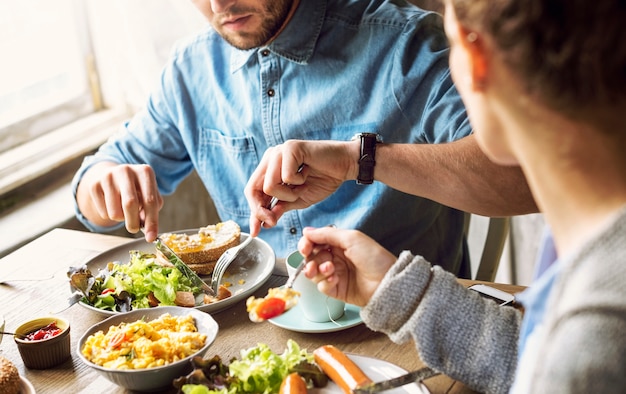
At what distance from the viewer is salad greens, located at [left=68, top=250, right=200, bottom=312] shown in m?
1.46

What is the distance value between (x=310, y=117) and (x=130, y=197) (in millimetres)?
519

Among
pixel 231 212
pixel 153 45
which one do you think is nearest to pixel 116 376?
pixel 231 212

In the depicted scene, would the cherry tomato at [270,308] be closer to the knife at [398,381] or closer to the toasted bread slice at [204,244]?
the knife at [398,381]

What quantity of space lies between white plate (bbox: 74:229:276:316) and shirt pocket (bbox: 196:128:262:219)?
332 mm

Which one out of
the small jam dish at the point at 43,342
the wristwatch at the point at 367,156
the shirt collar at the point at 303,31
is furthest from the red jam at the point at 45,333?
the shirt collar at the point at 303,31

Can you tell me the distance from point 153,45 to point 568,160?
2119 mm

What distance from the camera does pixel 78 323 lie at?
1.44 m

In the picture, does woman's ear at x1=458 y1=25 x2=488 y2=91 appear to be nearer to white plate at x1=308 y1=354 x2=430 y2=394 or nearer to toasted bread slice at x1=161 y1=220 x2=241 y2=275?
white plate at x1=308 y1=354 x2=430 y2=394

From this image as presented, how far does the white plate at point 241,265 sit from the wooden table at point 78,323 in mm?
25

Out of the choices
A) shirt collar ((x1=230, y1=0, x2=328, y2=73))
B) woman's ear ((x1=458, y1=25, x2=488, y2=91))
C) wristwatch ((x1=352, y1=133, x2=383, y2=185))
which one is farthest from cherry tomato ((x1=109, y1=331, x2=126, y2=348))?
shirt collar ((x1=230, y1=0, x2=328, y2=73))

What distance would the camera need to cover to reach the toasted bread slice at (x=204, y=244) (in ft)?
5.35

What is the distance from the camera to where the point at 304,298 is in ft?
4.42

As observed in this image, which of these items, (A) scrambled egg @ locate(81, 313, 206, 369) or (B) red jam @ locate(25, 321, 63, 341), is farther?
(B) red jam @ locate(25, 321, 63, 341)

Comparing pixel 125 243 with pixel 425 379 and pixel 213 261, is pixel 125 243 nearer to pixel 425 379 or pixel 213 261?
pixel 213 261
